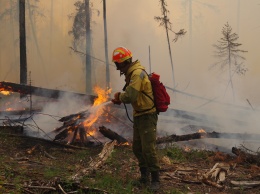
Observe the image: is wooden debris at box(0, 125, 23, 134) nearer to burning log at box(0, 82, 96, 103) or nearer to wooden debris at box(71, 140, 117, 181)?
burning log at box(0, 82, 96, 103)

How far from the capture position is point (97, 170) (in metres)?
6.48

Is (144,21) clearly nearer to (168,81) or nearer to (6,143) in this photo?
(168,81)

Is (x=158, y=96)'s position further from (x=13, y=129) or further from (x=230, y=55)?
(x=230, y=55)

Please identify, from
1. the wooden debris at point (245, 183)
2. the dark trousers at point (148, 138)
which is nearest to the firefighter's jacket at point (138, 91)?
the dark trousers at point (148, 138)

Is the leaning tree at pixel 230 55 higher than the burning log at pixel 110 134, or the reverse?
the leaning tree at pixel 230 55

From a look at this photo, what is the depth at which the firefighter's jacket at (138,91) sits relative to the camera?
5.47 metres

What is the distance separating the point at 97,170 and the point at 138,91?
2049 mm

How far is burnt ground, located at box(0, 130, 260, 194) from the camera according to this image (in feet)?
16.9

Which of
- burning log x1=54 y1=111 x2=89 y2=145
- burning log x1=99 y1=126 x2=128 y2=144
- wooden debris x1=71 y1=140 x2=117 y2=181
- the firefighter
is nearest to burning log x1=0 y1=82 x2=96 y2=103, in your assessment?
burning log x1=54 y1=111 x2=89 y2=145

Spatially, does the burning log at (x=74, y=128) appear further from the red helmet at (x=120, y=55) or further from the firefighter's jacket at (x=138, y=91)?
the red helmet at (x=120, y=55)

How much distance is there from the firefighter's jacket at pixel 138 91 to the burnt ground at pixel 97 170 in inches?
57.0

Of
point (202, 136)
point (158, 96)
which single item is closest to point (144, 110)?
point (158, 96)

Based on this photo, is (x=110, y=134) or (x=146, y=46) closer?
(x=110, y=134)

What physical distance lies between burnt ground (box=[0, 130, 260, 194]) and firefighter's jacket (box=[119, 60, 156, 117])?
1.45m
